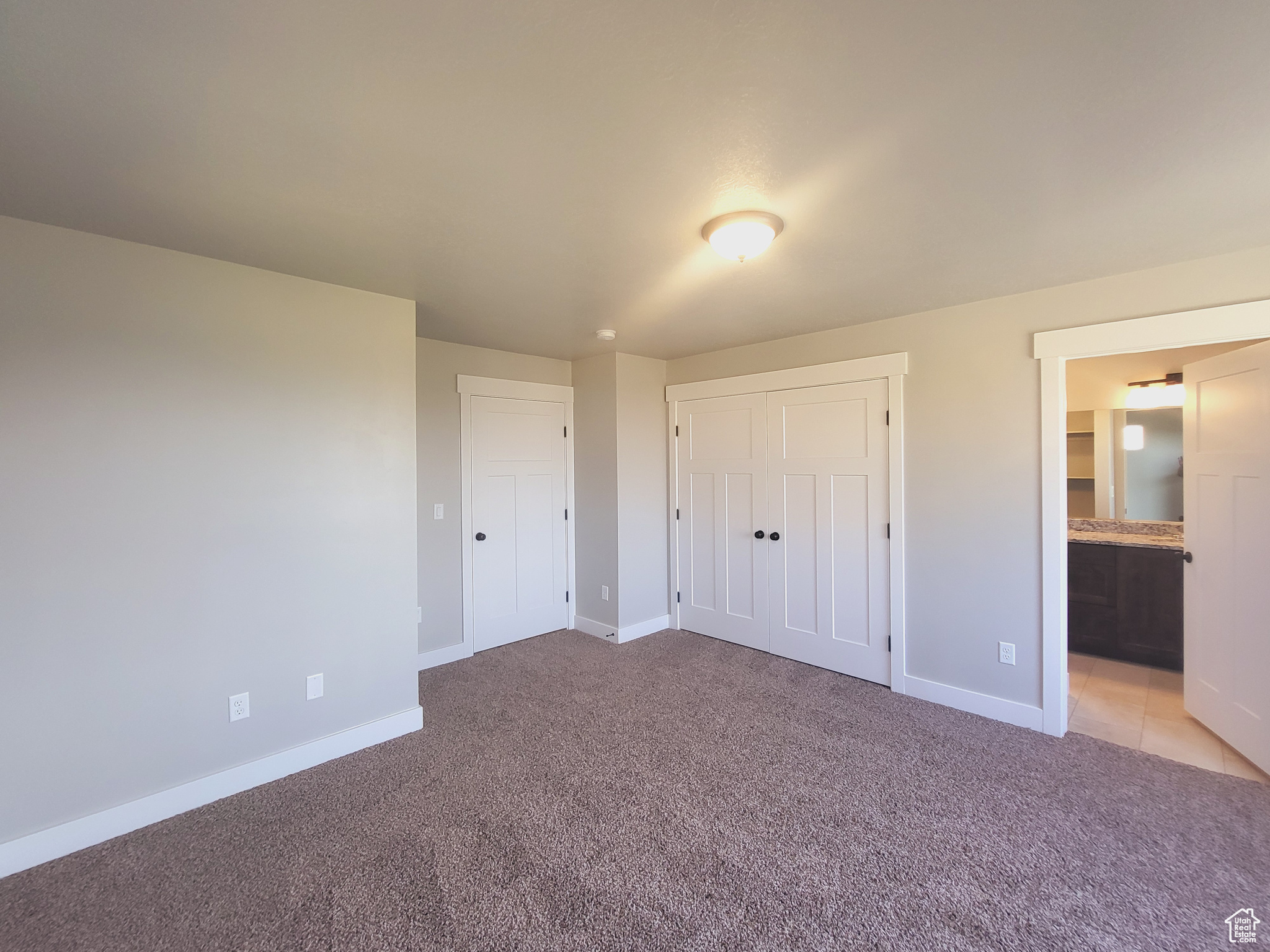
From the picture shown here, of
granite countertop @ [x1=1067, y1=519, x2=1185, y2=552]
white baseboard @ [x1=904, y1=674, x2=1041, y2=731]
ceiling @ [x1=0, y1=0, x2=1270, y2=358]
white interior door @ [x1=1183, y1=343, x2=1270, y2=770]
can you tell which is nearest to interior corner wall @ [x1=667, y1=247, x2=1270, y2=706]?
white baseboard @ [x1=904, y1=674, x2=1041, y2=731]

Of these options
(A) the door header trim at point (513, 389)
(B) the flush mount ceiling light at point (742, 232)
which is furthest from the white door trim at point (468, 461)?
(B) the flush mount ceiling light at point (742, 232)

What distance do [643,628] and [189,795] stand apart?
292 centimetres

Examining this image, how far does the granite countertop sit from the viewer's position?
11.9ft

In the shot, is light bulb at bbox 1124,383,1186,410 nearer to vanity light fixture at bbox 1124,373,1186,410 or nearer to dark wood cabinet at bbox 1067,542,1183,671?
vanity light fixture at bbox 1124,373,1186,410

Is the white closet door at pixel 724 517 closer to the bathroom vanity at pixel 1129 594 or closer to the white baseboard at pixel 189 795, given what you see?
the bathroom vanity at pixel 1129 594

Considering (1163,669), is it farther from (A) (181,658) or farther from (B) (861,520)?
(A) (181,658)

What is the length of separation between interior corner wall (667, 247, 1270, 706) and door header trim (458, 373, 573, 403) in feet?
7.87

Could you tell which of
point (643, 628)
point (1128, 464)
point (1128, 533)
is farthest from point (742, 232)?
point (1128, 464)

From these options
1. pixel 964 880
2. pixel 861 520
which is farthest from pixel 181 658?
pixel 861 520

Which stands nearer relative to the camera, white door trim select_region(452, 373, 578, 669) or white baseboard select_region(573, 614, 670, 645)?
white door trim select_region(452, 373, 578, 669)

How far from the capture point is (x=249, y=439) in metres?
2.32

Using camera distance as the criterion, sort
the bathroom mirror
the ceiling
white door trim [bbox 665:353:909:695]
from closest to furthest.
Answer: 1. the ceiling
2. white door trim [bbox 665:353:909:695]
3. the bathroom mirror

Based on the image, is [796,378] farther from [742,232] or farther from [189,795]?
[189,795]

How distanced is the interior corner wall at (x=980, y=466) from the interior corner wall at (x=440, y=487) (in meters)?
2.93
